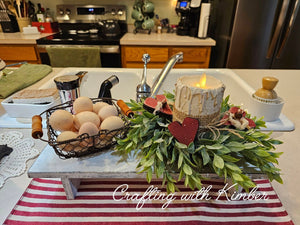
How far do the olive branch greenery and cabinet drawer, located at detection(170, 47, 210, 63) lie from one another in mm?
1780

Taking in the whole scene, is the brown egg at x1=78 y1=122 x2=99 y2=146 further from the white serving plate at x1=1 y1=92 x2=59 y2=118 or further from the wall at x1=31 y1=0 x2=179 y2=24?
the wall at x1=31 y1=0 x2=179 y2=24

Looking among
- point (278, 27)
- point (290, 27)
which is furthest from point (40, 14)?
point (290, 27)

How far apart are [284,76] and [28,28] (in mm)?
2618

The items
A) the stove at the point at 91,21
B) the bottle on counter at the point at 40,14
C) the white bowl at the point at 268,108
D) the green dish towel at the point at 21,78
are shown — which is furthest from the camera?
the bottle on counter at the point at 40,14

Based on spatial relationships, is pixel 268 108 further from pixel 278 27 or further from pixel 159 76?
pixel 278 27

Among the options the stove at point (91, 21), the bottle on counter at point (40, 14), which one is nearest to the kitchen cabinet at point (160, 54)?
the stove at point (91, 21)

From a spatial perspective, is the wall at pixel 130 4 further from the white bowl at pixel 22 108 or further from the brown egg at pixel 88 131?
the brown egg at pixel 88 131

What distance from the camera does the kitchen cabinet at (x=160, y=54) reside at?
6.81 feet

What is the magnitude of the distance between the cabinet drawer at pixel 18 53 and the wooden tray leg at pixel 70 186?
82.5 inches

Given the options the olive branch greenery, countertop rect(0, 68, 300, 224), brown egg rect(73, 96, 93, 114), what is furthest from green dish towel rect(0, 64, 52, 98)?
the olive branch greenery

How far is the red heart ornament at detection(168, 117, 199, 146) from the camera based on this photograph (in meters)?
0.40

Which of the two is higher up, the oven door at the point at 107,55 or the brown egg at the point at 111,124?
the brown egg at the point at 111,124

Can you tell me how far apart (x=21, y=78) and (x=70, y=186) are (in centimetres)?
88

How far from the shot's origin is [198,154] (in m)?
0.43
